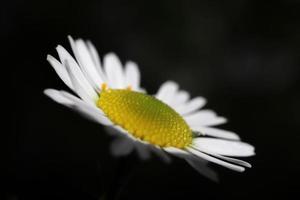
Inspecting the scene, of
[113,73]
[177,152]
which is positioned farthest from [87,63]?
[177,152]

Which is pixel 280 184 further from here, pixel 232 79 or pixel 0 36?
pixel 0 36

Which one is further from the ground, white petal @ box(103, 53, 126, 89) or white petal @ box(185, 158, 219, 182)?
white petal @ box(103, 53, 126, 89)

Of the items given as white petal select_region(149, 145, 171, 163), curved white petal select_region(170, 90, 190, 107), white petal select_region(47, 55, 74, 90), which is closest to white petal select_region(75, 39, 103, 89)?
white petal select_region(47, 55, 74, 90)

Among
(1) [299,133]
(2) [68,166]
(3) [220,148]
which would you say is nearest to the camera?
(3) [220,148]

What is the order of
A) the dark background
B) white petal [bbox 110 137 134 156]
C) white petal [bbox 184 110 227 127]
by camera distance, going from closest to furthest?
white petal [bbox 110 137 134 156] → white petal [bbox 184 110 227 127] → the dark background

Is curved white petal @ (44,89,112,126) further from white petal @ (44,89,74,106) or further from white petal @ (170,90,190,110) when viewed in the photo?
white petal @ (170,90,190,110)

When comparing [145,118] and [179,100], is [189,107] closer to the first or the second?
[179,100]

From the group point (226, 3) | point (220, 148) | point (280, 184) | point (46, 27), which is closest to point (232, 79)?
point (226, 3)
